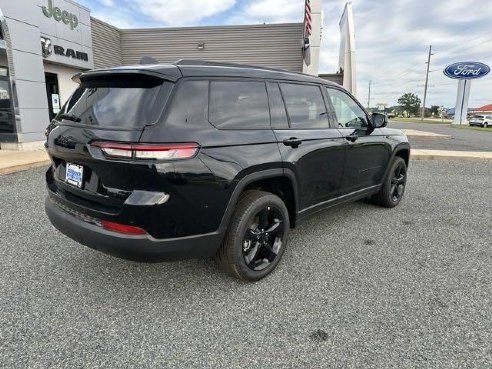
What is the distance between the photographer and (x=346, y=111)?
4.09 meters

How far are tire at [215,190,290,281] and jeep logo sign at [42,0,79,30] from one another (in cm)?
1008

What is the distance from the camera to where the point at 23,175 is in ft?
23.0

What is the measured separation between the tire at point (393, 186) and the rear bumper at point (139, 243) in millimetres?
3165

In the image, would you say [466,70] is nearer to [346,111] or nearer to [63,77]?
[63,77]

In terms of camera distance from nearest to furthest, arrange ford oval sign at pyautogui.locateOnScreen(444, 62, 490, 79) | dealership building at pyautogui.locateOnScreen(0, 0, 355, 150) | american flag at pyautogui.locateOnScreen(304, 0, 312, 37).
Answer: dealership building at pyautogui.locateOnScreen(0, 0, 355, 150)
american flag at pyautogui.locateOnScreen(304, 0, 312, 37)
ford oval sign at pyautogui.locateOnScreen(444, 62, 490, 79)

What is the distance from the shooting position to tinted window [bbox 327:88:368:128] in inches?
154

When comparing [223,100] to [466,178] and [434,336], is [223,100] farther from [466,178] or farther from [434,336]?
[466,178]

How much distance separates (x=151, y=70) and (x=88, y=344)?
1.84 metres

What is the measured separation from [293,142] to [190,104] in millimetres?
1063

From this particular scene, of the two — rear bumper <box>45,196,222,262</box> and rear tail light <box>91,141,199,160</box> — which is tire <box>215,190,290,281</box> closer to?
rear bumper <box>45,196,222,262</box>

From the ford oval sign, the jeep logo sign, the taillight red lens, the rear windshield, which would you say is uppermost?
the ford oval sign

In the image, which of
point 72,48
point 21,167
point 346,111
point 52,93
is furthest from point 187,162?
point 72,48

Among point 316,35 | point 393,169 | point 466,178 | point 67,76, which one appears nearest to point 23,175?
point 67,76

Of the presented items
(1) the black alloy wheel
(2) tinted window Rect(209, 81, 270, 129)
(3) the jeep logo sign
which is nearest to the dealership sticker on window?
(2) tinted window Rect(209, 81, 270, 129)
